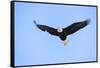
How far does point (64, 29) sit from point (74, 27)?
110 millimetres

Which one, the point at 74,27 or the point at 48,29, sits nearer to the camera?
the point at 48,29

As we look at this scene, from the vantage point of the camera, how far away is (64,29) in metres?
2.09

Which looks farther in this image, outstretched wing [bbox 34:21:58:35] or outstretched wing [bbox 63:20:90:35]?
outstretched wing [bbox 63:20:90:35]

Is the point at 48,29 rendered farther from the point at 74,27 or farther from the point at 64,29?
the point at 74,27

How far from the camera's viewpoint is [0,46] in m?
1.87

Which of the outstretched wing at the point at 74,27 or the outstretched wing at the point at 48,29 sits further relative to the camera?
the outstretched wing at the point at 74,27

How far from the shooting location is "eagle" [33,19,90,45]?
2.02m

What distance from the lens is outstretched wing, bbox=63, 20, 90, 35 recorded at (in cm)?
210

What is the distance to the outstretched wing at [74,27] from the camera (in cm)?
210

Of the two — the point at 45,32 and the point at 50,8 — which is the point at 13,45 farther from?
the point at 50,8

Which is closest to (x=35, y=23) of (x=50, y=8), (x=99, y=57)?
(x=50, y=8)

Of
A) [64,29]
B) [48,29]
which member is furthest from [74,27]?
[48,29]

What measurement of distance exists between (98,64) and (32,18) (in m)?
0.82

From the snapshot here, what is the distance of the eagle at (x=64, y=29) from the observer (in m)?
2.02
